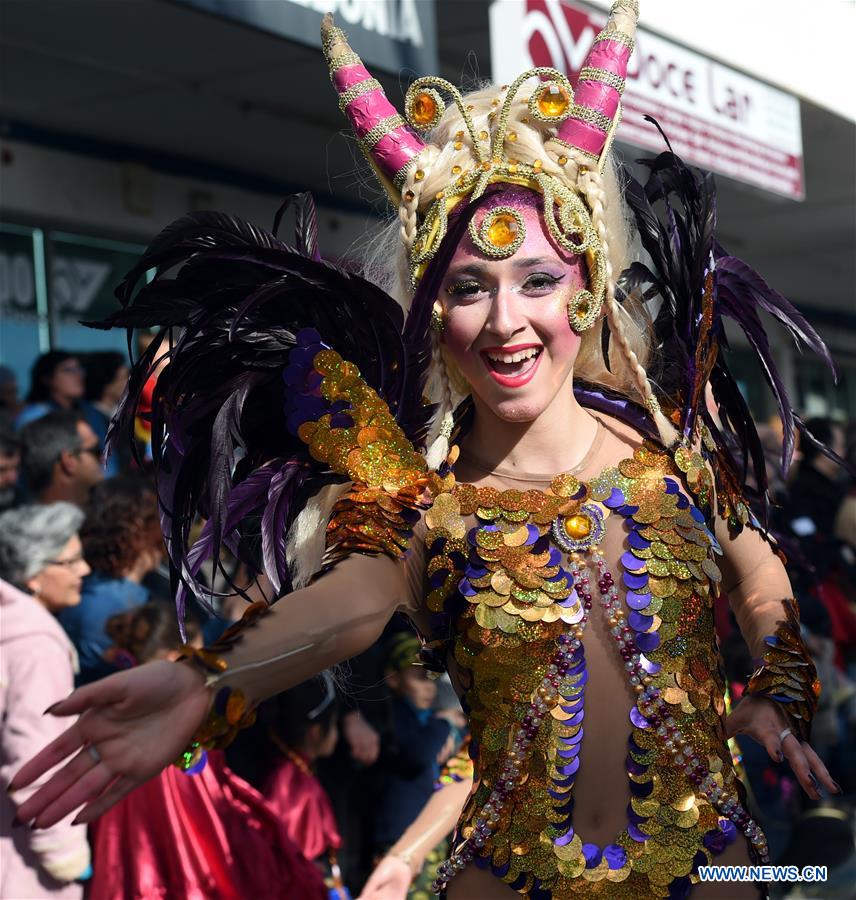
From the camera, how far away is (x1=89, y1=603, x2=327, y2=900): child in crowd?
3713 millimetres

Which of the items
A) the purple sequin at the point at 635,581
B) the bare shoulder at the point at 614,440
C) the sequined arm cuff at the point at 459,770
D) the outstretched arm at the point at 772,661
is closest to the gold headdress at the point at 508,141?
the bare shoulder at the point at 614,440

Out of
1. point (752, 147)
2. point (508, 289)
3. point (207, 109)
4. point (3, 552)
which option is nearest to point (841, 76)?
point (752, 147)

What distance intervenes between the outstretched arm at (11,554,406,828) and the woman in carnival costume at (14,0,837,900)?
212 mm

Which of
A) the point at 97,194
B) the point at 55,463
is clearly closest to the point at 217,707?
the point at 55,463

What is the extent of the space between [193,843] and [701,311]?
2.21m

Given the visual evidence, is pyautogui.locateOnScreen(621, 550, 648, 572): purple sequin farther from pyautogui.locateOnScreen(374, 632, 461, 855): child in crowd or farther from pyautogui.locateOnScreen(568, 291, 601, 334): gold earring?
pyautogui.locateOnScreen(374, 632, 461, 855): child in crowd

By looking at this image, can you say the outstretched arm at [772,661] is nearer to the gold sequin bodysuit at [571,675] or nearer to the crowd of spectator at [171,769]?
the gold sequin bodysuit at [571,675]

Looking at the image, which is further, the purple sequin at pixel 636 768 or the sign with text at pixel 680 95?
the sign with text at pixel 680 95

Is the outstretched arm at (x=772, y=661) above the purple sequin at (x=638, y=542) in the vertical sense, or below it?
below

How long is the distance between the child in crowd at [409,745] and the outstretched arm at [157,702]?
8.90 ft

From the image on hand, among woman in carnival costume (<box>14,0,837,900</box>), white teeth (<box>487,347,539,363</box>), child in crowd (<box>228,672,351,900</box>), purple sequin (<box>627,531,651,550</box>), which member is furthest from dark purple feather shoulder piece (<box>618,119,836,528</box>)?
child in crowd (<box>228,672,351,900</box>)

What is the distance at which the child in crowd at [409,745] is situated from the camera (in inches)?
184

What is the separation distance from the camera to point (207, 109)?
839 centimetres

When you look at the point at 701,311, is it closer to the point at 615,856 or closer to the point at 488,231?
the point at 488,231
